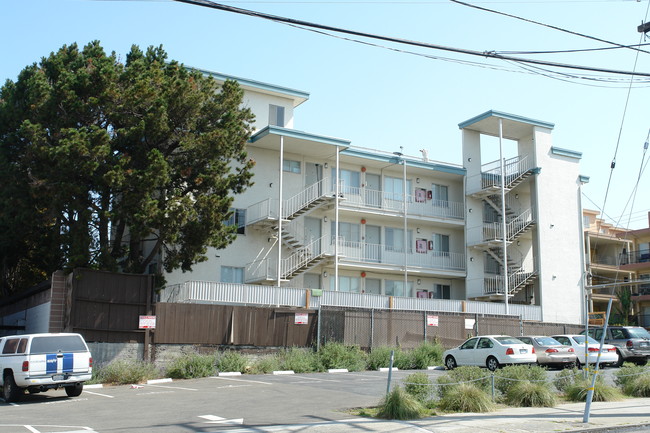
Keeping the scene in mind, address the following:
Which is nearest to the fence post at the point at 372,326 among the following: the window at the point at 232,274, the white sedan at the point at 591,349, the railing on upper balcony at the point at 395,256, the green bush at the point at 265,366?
the green bush at the point at 265,366

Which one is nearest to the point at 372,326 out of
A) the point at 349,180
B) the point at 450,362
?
the point at 450,362

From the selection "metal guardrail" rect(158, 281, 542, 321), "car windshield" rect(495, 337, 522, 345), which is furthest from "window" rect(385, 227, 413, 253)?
"car windshield" rect(495, 337, 522, 345)

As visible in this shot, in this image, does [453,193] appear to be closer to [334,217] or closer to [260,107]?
[334,217]

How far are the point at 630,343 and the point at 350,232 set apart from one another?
1620 cm

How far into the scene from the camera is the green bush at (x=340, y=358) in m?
25.0

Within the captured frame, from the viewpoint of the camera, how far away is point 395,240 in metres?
39.4

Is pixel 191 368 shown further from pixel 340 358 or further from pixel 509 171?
pixel 509 171

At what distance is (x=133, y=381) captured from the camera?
21.4m

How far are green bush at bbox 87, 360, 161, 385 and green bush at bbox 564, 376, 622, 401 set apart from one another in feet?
41.8

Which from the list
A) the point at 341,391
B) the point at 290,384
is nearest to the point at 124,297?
the point at 290,384

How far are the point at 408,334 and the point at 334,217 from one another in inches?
395

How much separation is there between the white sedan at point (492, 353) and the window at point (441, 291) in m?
15.3

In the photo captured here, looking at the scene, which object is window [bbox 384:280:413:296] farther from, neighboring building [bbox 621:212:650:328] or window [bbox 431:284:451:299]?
neighboring building [bbox 621:212:650:328]

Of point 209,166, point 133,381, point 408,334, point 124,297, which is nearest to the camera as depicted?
point 133,381
